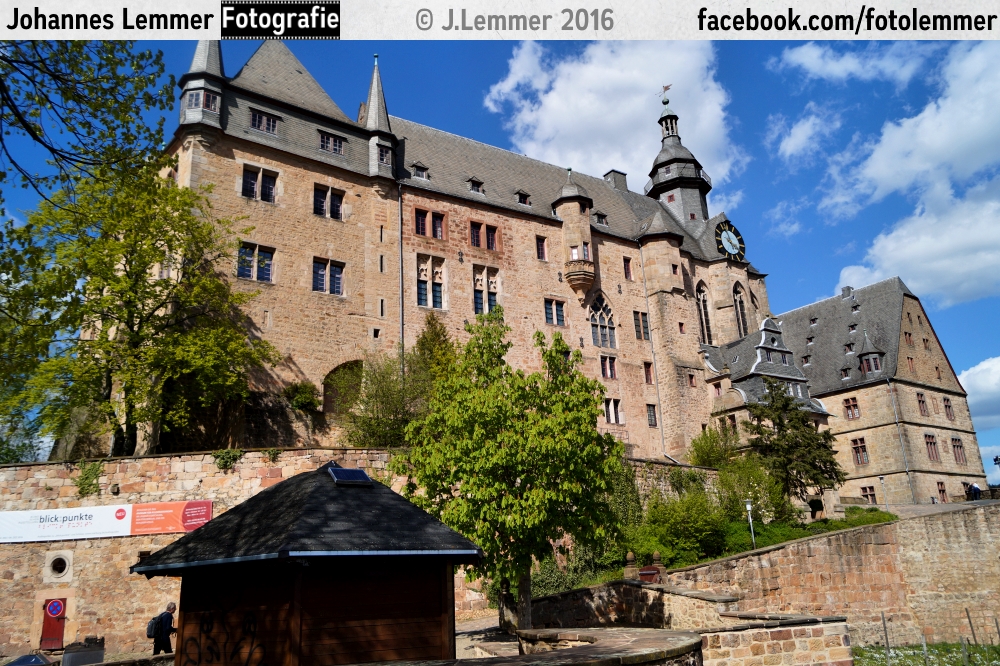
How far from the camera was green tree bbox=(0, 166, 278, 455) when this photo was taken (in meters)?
21.4

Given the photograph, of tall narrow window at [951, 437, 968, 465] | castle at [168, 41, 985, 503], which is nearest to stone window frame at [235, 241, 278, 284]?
castle at [168, 41, 985, 503]

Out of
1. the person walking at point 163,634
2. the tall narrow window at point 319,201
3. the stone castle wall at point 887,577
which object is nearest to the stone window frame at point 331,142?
the tall narrow window at point 319,201

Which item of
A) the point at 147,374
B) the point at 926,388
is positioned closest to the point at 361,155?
the point at 147,374

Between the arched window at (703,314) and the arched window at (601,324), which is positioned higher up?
the arched window at (703,314)

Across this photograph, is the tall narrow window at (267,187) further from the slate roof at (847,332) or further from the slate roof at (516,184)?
the slate roof at (847,332)

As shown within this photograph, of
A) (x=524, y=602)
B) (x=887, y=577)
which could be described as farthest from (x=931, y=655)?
(x=524, y=602)

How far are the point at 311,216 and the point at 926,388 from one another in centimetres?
3907

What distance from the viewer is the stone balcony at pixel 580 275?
129 ft

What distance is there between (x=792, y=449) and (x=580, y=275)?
13.6 m

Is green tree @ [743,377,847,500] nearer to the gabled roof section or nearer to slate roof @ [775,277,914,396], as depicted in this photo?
slate roof @ [775,277,914,396]

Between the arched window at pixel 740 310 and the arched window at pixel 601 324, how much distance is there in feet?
35.5

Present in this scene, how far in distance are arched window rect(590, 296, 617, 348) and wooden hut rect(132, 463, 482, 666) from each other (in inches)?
1185

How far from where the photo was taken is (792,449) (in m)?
32.7

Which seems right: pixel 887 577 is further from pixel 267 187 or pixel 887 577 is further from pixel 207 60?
pixel 207 60
